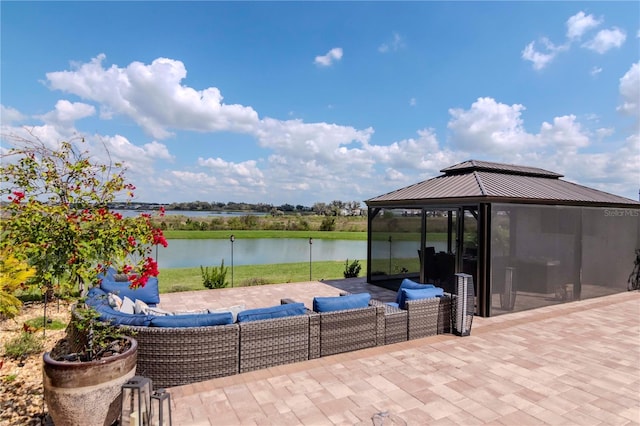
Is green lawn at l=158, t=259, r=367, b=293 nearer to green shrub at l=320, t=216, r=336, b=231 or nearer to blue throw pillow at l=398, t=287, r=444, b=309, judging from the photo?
blue throw pillow at l=398, t=287, r=444, b=309

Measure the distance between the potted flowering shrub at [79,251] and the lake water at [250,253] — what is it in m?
12.1

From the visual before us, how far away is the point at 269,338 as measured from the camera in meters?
4.05

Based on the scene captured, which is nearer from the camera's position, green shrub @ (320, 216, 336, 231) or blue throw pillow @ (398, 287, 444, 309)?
blue throw pillow @ (398, 287, 444, 309)

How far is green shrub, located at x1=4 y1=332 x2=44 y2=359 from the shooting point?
4.19 meters

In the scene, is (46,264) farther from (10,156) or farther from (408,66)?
(408,66)

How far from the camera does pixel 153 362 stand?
3.60 metres

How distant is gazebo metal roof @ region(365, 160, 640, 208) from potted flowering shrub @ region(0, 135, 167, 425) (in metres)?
5.86

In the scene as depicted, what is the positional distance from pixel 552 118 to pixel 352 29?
6.93 m

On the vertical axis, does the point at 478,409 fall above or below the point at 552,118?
below

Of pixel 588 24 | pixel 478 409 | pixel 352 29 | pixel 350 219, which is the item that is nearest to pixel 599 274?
pixel 588 24

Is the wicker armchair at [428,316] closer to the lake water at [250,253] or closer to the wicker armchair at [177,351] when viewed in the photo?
the wicker armchair at [177,351]

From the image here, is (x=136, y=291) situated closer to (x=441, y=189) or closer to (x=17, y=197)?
(x=17, y=197)

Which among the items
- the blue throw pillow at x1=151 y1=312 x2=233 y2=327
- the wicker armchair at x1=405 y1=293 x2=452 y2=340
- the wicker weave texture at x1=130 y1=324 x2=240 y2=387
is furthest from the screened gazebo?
the wicker weave texture at x1=130 y1=324 x2=240 y2=387

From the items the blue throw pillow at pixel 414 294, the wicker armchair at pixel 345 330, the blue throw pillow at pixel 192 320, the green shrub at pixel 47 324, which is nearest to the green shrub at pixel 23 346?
the green shrub at pixel 47 324
